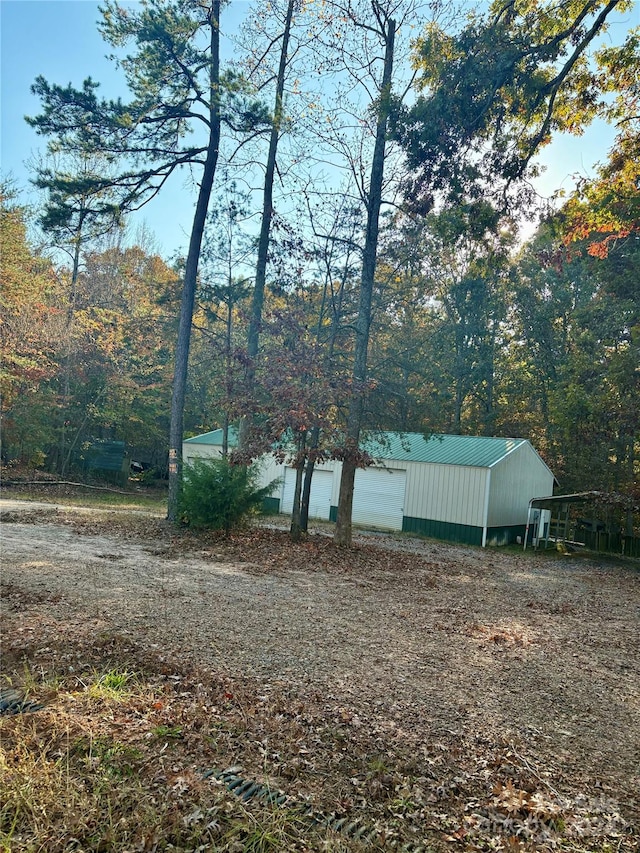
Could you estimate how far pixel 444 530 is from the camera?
15.6 meters

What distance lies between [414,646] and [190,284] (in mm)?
10912

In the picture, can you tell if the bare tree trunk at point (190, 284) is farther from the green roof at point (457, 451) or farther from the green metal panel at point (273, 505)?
the green metal panel at point (273, 505)

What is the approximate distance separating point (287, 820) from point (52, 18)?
727cm

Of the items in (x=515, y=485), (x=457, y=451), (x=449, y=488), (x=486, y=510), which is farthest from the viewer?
(x=457, y=451)

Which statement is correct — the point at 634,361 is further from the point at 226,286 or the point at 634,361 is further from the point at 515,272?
the point at 515,272

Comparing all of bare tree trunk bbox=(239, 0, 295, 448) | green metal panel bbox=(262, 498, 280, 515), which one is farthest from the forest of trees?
green metal panel bbox=(262, 498, 280, 515)

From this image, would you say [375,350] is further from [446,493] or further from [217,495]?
[217,495]

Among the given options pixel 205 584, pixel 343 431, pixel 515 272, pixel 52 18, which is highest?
pixel 515 272

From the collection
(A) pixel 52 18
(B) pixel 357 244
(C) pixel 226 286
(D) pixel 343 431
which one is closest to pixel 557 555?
(D) pixel 343 431

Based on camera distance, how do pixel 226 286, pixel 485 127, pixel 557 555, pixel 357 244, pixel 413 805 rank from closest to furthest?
pixel 413 805 → pixel 485 127 → pixel 357 244 → pixel 557 555 → pixel 226 286

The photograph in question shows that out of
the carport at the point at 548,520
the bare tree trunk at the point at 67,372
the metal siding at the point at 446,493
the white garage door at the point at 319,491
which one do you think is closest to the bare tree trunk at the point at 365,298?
the metal siding at the point at 446,493

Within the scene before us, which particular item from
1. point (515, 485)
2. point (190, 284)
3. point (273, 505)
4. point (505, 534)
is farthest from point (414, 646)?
point (273, 505)

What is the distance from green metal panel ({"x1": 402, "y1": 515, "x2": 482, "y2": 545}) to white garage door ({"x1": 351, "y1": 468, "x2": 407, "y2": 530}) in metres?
0.43

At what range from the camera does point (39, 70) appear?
10.6 metres
